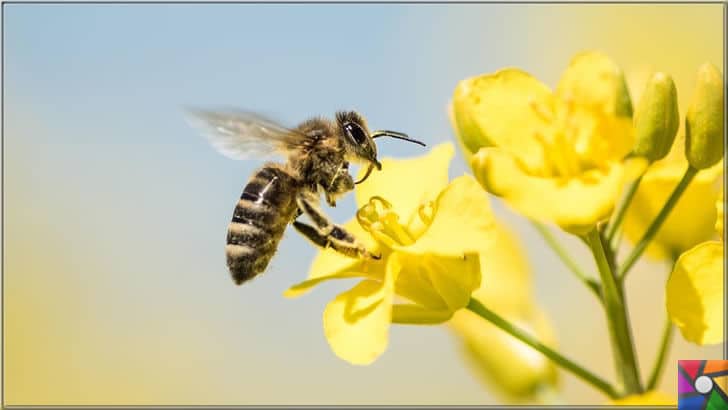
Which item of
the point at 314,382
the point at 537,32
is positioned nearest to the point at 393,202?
the point at 314,382

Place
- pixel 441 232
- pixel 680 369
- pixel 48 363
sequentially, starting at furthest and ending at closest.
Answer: pixel 48 363, pixel 441 232, pixel 680 369

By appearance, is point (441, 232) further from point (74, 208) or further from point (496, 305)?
point (74, 208)

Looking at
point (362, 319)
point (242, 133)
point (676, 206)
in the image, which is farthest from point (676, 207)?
point (242, 133)

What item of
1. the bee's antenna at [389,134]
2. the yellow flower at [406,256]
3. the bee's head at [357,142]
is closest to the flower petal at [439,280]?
the yellow flower at [406,256]

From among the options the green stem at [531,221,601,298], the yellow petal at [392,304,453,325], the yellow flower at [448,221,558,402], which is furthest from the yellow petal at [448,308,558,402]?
the yellow petal at [392,304,453,325]

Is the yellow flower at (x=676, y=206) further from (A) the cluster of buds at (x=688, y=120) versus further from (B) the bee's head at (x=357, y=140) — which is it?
(B) the bee's head at (x=357, y=140)

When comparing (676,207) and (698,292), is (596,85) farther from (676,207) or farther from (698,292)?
(676,207)
